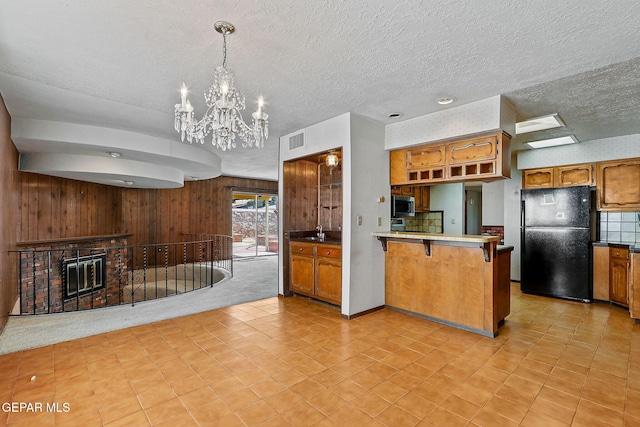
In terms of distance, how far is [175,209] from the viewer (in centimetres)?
836

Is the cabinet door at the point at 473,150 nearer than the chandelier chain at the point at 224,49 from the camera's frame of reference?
No

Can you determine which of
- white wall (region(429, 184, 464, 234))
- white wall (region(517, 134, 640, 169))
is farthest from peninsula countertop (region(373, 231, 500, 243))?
white wall (region(517, 134, 640, 169))

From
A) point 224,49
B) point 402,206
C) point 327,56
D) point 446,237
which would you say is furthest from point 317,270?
point 224,49

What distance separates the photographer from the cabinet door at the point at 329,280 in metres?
4.03

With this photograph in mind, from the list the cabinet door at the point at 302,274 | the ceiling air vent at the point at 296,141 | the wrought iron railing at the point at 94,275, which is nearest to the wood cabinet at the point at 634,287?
the cabinet door at the point at 302,274

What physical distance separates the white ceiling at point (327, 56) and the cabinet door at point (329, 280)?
1.96 m

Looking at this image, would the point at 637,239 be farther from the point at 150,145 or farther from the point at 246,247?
the point at 246,247

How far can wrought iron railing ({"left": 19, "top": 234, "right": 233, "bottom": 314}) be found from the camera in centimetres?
484

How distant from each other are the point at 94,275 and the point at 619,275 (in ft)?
28.9

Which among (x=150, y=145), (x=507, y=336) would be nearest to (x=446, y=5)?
(x=507, y=336)

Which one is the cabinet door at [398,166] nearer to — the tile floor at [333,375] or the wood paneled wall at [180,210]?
the tile floor at [333,375]

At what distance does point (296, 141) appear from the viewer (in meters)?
4.55

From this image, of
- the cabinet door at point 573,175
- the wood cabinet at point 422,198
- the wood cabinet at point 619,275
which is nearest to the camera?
the wood cabinet at point 619,275

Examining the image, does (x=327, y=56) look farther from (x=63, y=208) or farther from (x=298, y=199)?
(x=63, y=208)
